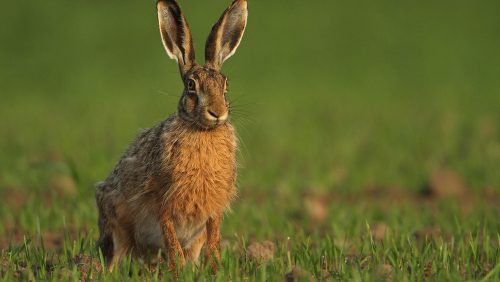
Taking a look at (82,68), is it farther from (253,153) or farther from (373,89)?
(253,153)

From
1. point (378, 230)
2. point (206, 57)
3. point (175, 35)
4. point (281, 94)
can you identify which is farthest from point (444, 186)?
point (281, 94)

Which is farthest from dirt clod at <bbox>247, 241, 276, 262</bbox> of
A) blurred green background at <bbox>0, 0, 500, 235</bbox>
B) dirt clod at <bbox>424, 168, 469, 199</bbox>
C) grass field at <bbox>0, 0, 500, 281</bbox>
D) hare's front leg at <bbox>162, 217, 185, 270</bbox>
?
dirt clod at <bbox>424, 168, 469, 199</bbox>

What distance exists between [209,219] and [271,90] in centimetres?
1539

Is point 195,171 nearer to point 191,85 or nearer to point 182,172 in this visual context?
point 182,172

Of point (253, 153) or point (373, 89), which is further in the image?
point (373, 89)

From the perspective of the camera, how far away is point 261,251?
612 centimetres

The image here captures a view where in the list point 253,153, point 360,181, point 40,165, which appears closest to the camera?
point 40,165

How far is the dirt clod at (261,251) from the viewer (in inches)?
235

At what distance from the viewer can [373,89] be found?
2178 cm

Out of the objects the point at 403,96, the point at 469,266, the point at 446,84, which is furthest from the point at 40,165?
the point at 446,84

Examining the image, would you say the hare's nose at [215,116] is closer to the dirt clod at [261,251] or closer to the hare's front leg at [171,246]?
the hare's front leg at [171,246]

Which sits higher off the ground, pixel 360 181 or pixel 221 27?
pixel 221 27

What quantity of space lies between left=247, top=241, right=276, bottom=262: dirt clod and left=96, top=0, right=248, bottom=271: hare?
0.78 ft

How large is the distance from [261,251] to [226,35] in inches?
60.2
